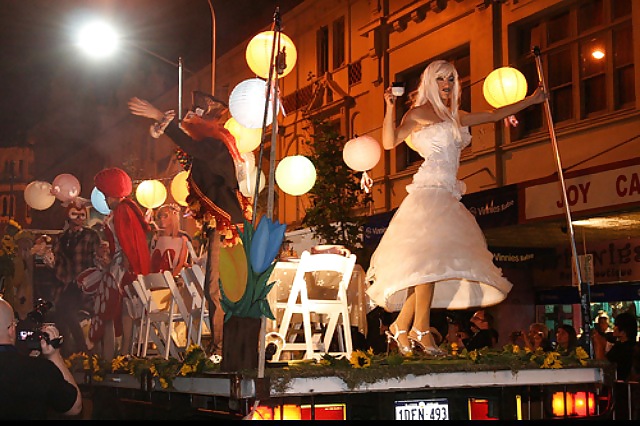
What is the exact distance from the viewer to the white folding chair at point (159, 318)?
6.90 meters

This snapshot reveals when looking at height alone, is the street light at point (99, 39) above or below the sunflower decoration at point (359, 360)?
above

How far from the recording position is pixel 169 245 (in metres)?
8.46

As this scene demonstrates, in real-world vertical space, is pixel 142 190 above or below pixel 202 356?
above

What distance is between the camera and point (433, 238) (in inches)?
207

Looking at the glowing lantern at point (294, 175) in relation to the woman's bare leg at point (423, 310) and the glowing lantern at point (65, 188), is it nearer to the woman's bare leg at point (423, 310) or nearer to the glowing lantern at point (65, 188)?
the glowing lantern at point (65, 188)

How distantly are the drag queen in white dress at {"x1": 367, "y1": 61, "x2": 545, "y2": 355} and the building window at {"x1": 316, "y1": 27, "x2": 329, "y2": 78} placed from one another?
1655 cm

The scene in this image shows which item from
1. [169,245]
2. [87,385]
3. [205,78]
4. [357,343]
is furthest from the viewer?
[205,78]

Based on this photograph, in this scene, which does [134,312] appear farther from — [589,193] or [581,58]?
[581,58]

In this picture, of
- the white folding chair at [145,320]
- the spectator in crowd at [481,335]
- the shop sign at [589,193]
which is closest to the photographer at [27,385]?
the white folding chair at [145,320]

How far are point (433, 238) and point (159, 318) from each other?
281 cm

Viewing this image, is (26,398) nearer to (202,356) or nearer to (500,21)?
(202,356)

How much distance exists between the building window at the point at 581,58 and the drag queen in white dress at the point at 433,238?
338 inches

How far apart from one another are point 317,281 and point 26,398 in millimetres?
3459

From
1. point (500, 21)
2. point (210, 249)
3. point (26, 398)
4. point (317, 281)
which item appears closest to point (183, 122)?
point (210, 249)
